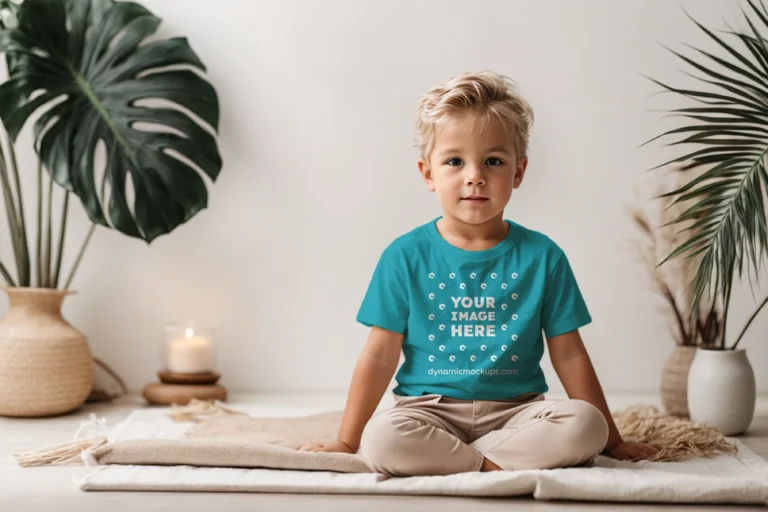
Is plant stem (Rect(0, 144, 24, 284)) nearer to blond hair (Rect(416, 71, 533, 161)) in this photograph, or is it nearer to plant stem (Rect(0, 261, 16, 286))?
plant stem (Rect(0, 261, 16, 286))

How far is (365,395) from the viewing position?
5.82 ft

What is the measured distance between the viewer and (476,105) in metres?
1.75

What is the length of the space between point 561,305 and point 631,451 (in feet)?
0.97

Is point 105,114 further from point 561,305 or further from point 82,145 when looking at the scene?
point 561,305

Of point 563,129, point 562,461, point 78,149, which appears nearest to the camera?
point 562,461

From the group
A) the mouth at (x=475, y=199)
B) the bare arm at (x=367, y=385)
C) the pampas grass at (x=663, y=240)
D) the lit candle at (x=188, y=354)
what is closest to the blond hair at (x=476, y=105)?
the mouth at (x=475, y=199)

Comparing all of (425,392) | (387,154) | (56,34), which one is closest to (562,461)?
(425,392)

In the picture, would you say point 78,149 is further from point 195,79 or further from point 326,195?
point 326,195

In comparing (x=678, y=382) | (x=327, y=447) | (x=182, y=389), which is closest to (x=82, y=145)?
(x=182, y=389)

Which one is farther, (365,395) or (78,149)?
(78,149)

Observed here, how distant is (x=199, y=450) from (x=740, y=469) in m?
0.95

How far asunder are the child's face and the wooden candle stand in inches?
39.3

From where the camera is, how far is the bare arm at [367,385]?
1.77 meters

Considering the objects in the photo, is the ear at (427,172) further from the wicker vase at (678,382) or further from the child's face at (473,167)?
the wicker vase at (678,382)
